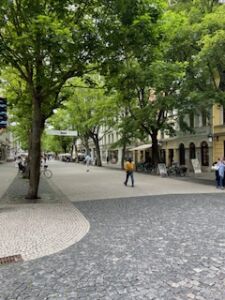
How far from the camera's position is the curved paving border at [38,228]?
725 cm

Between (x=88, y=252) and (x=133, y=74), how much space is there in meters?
10.2

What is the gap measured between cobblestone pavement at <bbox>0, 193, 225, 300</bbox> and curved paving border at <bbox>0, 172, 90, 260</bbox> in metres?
0.33

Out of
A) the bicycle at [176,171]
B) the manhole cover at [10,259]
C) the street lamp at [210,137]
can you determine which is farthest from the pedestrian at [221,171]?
the manhole cover at [10,259]

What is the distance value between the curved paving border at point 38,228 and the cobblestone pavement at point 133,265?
13.0 inches

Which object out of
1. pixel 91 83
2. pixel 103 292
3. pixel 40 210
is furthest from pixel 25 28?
pixel 103 292

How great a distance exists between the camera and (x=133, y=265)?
19.8ft

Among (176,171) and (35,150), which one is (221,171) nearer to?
(35,150)

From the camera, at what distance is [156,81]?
16.7 metres

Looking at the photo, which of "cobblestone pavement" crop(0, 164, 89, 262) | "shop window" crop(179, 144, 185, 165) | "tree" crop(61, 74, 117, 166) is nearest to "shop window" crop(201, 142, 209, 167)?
"shop window" crop(179, 144, 185, 165)

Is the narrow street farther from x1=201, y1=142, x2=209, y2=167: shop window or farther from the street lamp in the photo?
x1=201, y1=142, x2=209, y2=167: shop window

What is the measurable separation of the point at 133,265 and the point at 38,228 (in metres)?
3.70

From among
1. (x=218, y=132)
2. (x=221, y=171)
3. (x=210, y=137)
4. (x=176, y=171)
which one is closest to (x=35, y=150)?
(x=221, y=171)

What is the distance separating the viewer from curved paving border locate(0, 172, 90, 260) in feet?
23.8

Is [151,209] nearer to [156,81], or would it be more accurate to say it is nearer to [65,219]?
[65,219]
